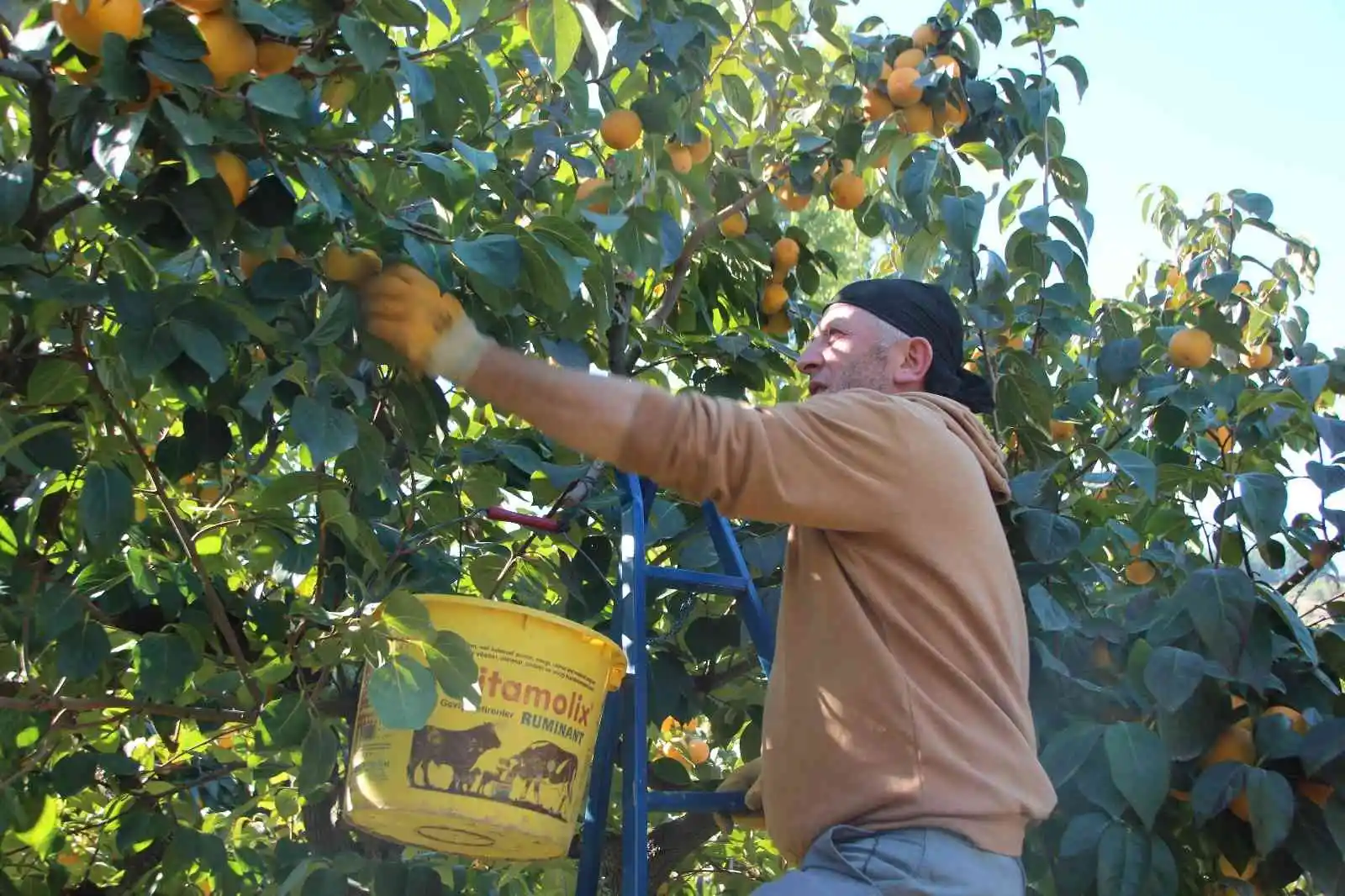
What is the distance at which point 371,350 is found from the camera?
2014 mm

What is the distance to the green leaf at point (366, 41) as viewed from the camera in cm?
187

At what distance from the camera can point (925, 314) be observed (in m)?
2.34

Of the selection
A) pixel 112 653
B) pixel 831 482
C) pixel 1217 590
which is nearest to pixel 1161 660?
pixel 1217 590

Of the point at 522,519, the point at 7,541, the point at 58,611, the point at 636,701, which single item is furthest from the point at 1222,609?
the point at 7,541

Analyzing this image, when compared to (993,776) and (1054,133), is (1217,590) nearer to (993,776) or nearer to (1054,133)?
(993,776)

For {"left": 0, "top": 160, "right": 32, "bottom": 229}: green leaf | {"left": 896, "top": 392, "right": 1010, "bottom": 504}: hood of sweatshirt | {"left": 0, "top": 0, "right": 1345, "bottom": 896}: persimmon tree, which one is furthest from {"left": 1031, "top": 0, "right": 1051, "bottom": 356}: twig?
{"left": 0, "top": 160, "right": 32, "bottom": 229}: green leaf

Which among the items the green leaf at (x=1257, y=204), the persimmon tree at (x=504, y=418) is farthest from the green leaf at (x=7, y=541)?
the green leaf at (x=1257, y=204)

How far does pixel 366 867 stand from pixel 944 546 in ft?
4.02

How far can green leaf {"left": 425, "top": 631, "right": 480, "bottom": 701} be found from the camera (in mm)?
2061

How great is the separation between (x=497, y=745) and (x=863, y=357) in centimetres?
80

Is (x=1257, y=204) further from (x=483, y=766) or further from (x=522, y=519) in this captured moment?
(x=483, y=766)

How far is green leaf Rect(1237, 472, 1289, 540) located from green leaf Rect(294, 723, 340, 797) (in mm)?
1585

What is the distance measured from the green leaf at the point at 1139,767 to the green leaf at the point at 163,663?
1.47 m

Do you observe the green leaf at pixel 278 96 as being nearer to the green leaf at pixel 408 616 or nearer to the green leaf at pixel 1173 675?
the green leaf at pixel 408 616
